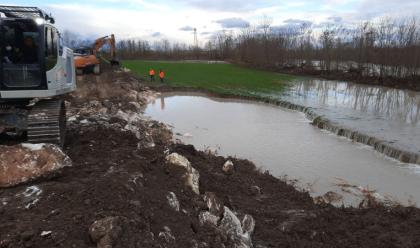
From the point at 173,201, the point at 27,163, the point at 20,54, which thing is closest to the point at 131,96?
the point at 20,54

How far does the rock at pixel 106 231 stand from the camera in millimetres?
4688

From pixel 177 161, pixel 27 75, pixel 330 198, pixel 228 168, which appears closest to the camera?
pixel 177 161

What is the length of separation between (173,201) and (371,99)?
2554cm

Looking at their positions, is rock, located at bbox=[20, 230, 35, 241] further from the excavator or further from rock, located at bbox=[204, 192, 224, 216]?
the excavator

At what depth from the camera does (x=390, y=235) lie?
6.80 metres

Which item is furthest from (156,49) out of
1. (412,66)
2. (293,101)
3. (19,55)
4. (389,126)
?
(19,55)

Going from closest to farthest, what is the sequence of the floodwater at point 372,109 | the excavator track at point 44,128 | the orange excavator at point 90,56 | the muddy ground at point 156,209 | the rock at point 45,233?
1. the rock at point 45,233
2. the muddy ground at point 156,209
3. the excavator track at point 44,128
4. the floodwater at point 372,109
5. the orange excavator at point 90,56

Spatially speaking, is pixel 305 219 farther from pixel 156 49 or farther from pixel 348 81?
pixel 156 49

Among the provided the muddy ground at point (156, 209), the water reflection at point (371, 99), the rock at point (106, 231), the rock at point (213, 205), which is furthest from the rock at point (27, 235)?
the water reflection at point (371, 99)

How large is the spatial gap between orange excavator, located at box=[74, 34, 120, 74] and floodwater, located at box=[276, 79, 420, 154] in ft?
47.4

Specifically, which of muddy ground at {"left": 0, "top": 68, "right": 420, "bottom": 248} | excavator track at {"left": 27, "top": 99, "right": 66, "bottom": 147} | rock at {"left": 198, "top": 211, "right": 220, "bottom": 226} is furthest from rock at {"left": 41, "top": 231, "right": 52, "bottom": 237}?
excavator track at {"left": 27, "top": 99, "right": 66, "bottom": 147}

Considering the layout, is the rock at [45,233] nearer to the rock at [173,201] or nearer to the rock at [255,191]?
the rock at [173,201]

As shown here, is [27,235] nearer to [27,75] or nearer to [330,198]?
[27,75]

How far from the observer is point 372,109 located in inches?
945
